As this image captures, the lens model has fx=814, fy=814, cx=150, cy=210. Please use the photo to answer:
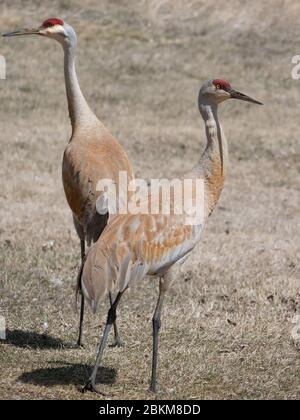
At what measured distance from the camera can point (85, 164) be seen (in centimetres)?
605

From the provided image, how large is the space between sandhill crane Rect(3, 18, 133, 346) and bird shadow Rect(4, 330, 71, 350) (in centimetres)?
18

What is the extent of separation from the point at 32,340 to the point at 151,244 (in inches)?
60.6

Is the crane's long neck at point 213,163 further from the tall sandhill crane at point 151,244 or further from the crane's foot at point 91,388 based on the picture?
the crane's foot at point 91,388

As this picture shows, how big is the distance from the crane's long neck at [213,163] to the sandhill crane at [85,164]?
863 mm

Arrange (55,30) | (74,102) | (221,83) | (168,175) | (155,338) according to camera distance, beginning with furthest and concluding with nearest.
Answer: (168,175), (55,30), (74,102), (221,83), (155,338)

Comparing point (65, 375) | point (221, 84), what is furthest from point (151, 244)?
point (221, 84)

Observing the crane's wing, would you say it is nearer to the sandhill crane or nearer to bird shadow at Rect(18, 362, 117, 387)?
bird shadow at Rect(18, 362, 117, 387)

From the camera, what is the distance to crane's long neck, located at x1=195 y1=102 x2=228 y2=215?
528cm

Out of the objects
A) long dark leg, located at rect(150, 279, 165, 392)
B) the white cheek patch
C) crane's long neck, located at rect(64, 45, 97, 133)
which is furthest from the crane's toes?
the white cheek patch

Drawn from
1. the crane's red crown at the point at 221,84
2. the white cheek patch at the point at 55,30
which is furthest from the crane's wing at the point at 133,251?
A: the white cheek patch at the point at 55,30

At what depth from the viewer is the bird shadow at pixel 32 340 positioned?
19.3 feet

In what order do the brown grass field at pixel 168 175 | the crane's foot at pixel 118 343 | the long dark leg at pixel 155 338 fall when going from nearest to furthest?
the long dark leg at pixel 155 338, the brown grass field at pixel 168 175, the crane's foot at pixel 118 343

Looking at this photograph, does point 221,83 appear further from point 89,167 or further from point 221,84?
point 89,167

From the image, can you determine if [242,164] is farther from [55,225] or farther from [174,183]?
[174,183]
